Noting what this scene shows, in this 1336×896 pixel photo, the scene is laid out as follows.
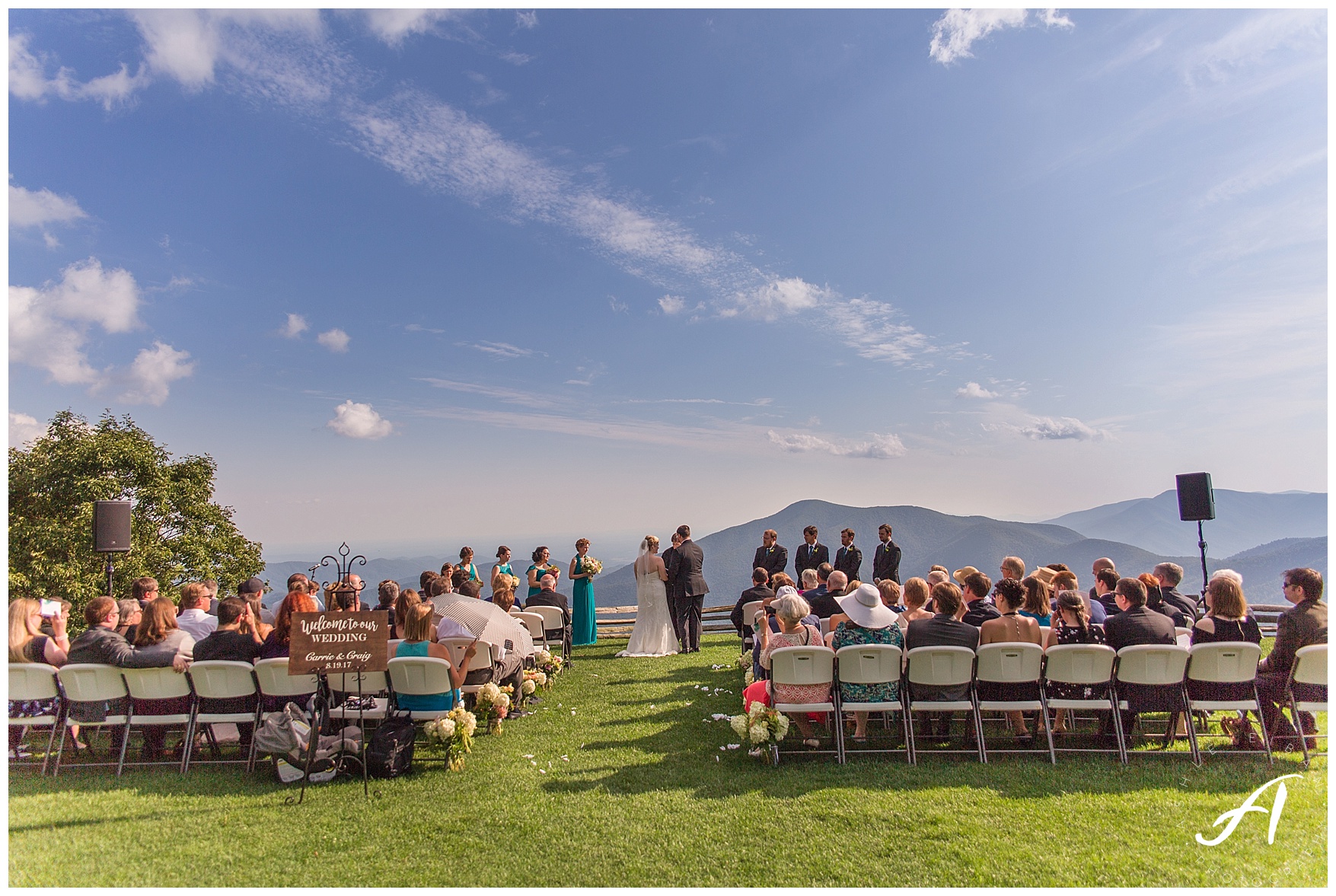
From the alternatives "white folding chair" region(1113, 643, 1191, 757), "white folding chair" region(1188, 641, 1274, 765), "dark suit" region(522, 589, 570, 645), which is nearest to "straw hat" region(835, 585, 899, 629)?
"white folding chair" region(1113, 643, 1191, 757)

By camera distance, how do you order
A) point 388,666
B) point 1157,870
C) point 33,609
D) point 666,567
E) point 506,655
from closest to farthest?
point 1157,870, point 388,666, point 33,609, point 506,655, point 666,567

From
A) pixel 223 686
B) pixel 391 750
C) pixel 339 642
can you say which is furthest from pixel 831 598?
pixel 223 686

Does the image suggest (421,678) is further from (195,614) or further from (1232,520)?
(1232,520)

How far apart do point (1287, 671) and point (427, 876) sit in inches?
258

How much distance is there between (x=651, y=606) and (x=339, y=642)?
23.6 feet

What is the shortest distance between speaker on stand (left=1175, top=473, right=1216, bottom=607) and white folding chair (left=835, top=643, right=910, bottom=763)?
7884 mm

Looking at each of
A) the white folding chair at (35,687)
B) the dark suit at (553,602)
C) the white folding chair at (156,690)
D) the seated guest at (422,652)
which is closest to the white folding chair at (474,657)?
the seated guest at (422,652)

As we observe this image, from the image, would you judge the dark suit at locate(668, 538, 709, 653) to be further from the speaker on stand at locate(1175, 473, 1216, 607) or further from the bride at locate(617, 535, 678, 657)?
the speaker on stand at locate(1175, 473, 1216, 607)

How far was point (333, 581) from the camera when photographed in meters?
6.45

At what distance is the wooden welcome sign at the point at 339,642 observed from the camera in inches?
208

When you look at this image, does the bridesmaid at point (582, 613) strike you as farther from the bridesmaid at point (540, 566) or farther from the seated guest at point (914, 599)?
the seated guest at point (914, 599)

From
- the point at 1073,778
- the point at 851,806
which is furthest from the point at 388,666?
the point at 1073,778

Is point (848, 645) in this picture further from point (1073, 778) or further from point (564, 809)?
point (564, 809)

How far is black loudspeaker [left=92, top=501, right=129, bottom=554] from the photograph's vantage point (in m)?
9.64
